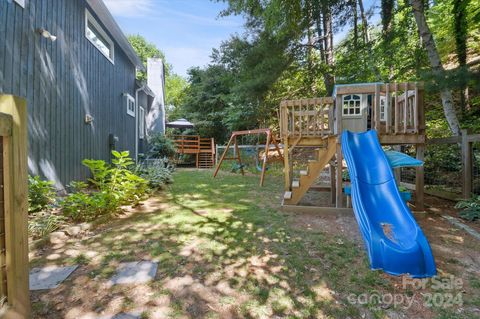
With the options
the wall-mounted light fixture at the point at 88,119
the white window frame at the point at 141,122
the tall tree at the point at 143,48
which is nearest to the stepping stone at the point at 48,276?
the wall-mounted light fixture at the point at 88,119

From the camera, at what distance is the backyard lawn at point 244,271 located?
1.80m

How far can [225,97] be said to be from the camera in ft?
47.9

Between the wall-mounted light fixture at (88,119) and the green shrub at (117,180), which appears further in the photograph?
the wall-mounted light fixture at (88,119)

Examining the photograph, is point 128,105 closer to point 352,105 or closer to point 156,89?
point 156,89

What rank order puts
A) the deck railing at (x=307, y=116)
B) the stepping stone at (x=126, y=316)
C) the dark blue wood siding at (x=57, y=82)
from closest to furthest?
the stepping stone at (x=126, y=316) < the dark blue wood siding at (x=57, y=82) < the deck railing at (x=307, y=116)

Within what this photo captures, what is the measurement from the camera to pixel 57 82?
470 cm

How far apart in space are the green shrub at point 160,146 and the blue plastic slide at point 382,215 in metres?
9.48

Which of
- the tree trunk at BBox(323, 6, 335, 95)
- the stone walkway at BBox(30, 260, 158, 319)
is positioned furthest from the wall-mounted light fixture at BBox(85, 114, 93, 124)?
the tree trunk at BBox(323, 6, 335, 95)

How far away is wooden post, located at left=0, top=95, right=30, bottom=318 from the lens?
1.35m

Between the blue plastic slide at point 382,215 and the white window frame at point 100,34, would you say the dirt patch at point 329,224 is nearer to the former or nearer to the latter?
the blue plastic slide at point 382,215

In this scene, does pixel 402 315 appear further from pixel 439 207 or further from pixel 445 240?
pixel 439 207

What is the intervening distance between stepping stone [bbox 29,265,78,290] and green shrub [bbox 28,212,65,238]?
0.77m

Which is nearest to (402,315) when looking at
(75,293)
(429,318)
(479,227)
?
(429,318)

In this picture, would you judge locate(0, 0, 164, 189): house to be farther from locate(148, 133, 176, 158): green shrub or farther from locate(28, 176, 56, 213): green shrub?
locate(148, 133, 176, 158): green shrub
